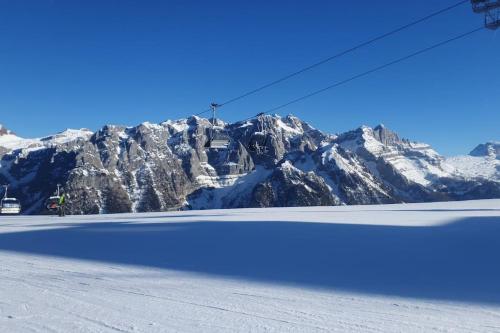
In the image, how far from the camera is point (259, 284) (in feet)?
27.5

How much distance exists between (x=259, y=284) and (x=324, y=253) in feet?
12.1

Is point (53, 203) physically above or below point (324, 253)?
above

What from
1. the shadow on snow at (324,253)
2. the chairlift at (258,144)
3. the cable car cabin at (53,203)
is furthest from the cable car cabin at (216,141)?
the cable car cabin at (53,203)

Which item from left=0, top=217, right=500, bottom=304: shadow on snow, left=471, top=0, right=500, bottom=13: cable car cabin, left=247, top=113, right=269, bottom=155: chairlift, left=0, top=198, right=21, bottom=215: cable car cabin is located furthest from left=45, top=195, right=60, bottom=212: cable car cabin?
left=471, top=0, right=500, bottom=13: cable car cabin

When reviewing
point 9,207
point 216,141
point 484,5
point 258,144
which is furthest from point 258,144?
point 9,207

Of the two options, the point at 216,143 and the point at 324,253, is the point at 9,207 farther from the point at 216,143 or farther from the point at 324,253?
the point at 324,253

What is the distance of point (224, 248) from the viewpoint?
12.9m

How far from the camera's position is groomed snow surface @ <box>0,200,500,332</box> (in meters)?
6.12

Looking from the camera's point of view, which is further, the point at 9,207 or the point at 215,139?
the point at 9,207

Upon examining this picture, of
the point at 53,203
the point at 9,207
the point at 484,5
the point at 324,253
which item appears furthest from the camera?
the point at 9,207

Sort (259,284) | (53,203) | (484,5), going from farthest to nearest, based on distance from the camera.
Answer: (53,203) < (484,5) < (259,284)

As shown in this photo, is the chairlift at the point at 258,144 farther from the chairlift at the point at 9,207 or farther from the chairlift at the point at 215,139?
the chairlift at the point at 9,207

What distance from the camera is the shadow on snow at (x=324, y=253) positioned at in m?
8.30

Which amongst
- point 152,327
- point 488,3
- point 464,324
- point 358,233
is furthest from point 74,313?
point 488,3
